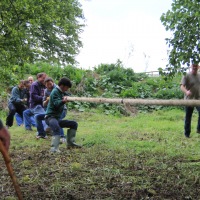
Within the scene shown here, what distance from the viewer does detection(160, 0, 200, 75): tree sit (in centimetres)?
403

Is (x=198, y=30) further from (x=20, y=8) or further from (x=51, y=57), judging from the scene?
(x=51, y=57)

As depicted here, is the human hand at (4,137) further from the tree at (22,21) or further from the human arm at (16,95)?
the human arm at (16,95)

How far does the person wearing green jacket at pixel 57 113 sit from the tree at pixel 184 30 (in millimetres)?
3006

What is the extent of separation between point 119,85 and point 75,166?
1224 centimetres

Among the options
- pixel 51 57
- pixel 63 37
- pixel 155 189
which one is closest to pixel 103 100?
pixel 155 189

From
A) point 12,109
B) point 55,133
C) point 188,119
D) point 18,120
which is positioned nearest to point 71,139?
point 55,133

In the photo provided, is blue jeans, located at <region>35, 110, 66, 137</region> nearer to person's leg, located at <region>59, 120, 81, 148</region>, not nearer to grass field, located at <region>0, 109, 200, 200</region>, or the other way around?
grass field, located at <region>0, 109, 200, 200</region>

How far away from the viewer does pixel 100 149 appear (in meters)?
6.95

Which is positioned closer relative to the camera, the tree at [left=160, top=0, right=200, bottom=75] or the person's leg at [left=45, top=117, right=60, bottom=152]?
the tree at [left=160, top=0, right=200, bottom=75]

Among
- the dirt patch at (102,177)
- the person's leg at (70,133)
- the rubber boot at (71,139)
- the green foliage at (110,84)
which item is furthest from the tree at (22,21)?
the green foliage at (110,84)

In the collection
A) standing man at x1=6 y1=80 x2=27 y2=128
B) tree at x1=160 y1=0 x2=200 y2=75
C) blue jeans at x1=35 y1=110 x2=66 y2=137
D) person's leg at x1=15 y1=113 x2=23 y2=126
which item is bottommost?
person's leg at x1=15 y1=113 x2=23 y2=126

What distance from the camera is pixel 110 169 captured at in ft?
16.6

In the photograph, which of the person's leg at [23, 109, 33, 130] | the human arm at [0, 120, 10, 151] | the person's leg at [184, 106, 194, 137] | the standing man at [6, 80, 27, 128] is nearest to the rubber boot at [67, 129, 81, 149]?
the person's leg at [184, 106, 194, 137]

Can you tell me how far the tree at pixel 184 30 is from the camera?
159 inches
